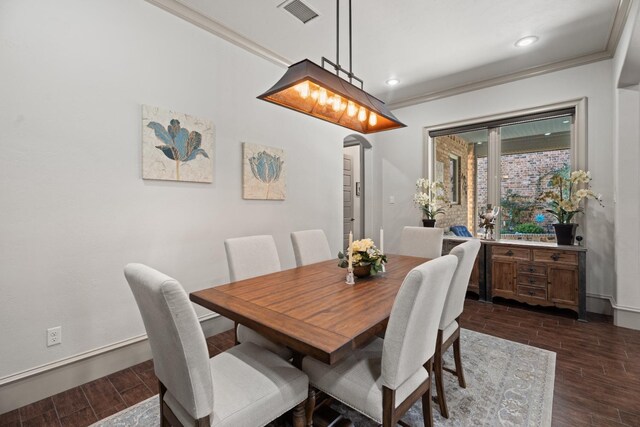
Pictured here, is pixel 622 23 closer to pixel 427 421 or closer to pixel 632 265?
pixel 632 265

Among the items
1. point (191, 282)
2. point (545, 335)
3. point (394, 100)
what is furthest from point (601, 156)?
point (191, 282)

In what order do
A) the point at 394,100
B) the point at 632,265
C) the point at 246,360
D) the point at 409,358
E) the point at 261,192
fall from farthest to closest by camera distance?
the point at 394,100 → the point at 261,192 → the point at 632,265 → the point at 246,360 → the point at 409,358

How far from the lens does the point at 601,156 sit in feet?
11.2

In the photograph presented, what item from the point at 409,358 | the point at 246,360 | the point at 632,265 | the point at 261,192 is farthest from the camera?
the point at 261,192

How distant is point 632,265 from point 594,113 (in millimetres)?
1695

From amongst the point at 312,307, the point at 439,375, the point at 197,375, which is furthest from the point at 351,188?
the point at 197,375

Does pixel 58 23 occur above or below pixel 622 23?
below

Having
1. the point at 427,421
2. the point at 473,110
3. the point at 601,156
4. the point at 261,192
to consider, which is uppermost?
the point at 473,110

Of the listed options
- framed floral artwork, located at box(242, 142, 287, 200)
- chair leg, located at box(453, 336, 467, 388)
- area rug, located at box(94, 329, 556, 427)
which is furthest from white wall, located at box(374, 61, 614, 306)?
chair leg, located at box(453, 336, 467, 388)

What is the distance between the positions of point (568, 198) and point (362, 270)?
3096mm

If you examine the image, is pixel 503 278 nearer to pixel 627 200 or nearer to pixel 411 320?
pixel 627 200

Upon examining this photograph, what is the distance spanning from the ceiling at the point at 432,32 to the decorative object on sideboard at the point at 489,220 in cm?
169

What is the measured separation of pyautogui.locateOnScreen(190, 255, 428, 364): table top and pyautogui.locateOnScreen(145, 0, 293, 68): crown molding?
7.77 ft

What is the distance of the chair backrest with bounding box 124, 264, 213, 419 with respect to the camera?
1.03m
